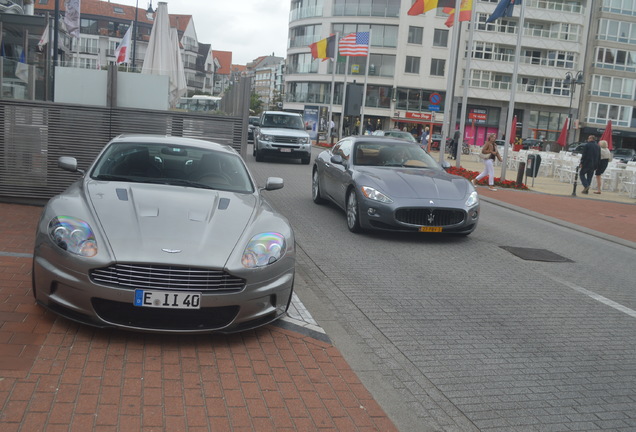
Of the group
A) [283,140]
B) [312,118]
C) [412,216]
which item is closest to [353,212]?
[412,216]

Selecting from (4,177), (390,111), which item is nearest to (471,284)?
(4,177)

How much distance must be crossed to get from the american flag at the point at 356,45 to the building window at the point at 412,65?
103 ft

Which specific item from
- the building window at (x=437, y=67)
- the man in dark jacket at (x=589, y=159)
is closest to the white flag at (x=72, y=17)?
the man in dark jacket at (x=589, y=159)

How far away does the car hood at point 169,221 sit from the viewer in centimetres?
470

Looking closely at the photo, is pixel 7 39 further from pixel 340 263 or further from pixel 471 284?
pixel 471 284

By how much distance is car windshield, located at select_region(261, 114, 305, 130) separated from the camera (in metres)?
26.6

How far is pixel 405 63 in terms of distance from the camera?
2746 inches

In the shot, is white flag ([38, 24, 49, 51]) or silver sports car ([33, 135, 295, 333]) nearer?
silver sports car ([33, 135, 295, 333])

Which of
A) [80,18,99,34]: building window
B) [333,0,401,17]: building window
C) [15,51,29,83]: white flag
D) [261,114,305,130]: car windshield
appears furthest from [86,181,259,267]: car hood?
[80,18,99,34]: building window

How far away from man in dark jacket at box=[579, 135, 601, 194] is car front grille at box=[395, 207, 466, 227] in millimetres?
12585

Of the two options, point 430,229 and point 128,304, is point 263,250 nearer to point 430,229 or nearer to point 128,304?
point 128,304

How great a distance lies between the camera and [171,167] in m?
6.52

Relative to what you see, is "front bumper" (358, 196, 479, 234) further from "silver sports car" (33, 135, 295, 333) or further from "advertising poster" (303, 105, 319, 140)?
"advertising poster" (303, 105, 319, 140)

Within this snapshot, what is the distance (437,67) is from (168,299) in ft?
227
